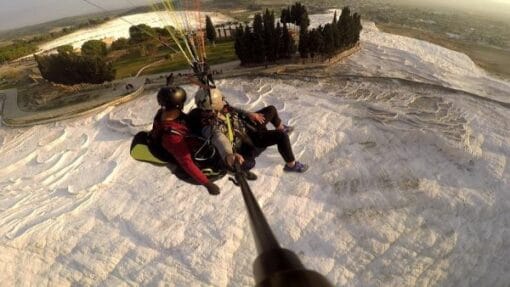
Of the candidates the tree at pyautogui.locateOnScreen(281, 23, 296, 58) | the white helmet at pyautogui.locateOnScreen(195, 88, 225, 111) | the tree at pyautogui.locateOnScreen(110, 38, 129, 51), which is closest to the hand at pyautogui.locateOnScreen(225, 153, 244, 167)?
the white helmet at pyautogui.locateOnScreen(195, 88, 225, 111)

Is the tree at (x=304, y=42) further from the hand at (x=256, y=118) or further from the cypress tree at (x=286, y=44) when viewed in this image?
the hand at (x=256, y=118)

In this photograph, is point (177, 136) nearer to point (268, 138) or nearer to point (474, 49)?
point (268, 138)

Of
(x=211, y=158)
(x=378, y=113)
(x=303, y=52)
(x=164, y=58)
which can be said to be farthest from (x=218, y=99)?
(x=164, y=58)

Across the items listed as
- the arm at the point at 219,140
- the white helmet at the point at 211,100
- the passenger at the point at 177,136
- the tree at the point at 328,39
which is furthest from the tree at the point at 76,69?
the arm at the point at 219,140

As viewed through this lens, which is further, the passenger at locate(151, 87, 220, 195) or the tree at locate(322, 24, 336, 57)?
the tree at locate(322, 24, 336, 57)

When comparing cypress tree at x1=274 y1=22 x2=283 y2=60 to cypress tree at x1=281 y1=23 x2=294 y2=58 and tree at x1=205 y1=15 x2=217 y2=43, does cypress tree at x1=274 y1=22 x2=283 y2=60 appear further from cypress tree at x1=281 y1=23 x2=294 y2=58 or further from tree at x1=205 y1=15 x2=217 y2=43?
tree at x1=205 y1=15 x2=217 y2=43

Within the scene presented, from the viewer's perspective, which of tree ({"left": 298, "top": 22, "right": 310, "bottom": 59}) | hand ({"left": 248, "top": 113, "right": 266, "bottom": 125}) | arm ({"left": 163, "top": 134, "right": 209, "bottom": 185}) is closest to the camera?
arm ({"left": 163, "top": 134, "right": 209, "bottom": 185})
